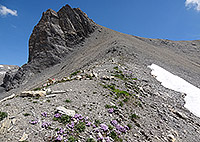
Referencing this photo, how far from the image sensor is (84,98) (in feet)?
27.8

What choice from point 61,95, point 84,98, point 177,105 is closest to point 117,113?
point 84,98

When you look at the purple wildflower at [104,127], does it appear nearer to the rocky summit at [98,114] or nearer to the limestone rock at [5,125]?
the rocky summit at [98,114]

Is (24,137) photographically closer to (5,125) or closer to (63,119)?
(5,125)

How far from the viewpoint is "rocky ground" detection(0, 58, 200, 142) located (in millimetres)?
5188

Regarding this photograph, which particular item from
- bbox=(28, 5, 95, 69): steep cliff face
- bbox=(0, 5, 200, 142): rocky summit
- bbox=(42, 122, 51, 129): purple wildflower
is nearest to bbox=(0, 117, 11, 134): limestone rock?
bbox=(0, 5, 200, 142): rocky summit

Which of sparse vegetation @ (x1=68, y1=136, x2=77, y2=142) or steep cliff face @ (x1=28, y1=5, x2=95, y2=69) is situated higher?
steep cliff face @ (x1=28, y1=5, x2=95, y2=69)

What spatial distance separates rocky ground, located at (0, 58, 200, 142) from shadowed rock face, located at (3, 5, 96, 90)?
47.6 meters

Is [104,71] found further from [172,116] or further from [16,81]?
[16,81]

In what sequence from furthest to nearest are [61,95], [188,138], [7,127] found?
[61,95] < [188,138] < [7,127]

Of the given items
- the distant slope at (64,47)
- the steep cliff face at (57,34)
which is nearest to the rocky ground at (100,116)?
the distant slope at (64,47)

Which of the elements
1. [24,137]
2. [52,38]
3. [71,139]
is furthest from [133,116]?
[52,38]

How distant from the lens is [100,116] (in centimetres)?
695

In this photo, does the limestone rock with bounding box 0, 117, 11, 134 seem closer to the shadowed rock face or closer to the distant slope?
the distant slope

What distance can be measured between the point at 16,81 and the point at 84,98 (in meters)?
53.2
